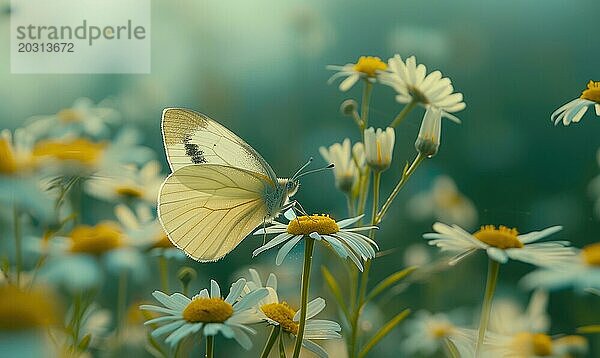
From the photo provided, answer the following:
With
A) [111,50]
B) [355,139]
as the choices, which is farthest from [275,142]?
[111,50]

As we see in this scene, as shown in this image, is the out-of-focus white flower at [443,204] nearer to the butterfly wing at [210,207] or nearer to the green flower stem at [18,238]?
the butterfly wing at [210,207]

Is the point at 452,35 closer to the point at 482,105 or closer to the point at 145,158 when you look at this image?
the point at 482,105

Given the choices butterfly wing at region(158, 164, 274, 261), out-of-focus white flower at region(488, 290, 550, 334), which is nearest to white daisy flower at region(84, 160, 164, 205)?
butterfly wing at region(158, 164, 274, 261)

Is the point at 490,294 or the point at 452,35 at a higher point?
the point at 452,35

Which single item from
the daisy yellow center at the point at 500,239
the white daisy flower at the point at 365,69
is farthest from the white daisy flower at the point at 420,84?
the daisy yellow center at the point at 500,239

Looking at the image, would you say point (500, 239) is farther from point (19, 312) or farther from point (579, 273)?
point (19, 312)

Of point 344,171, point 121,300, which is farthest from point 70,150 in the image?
point 344,171
